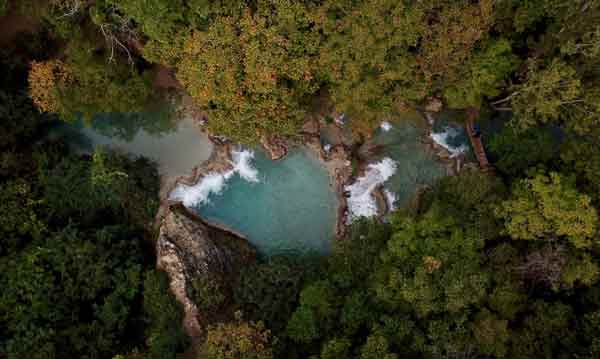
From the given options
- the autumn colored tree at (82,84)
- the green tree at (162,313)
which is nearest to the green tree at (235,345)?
the green tree at (162,313)

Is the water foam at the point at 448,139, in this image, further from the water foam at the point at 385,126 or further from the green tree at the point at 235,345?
the green tree at the point at 235,345

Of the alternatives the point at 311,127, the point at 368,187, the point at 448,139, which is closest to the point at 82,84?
the point at 311,127

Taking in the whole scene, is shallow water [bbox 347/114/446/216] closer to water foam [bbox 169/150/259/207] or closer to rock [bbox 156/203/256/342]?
water foam [bbox 169/150/259/207]

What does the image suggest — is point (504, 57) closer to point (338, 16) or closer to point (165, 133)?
point (338, 16)

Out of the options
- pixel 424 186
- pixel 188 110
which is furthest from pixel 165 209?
pixel 424 186

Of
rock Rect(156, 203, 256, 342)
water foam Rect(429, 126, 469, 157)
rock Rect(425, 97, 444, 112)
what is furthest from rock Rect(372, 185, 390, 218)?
rock Rect(156, 203, 256, 342)

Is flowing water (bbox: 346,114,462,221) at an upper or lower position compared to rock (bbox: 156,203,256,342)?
upper
